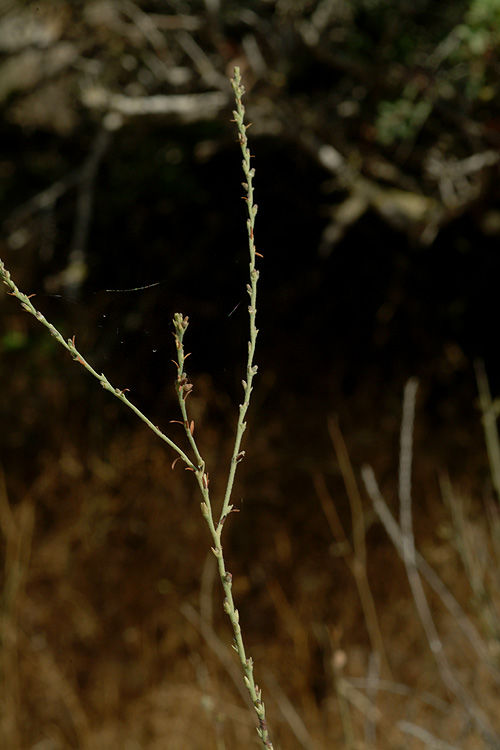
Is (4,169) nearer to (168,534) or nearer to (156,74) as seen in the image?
(156,74)

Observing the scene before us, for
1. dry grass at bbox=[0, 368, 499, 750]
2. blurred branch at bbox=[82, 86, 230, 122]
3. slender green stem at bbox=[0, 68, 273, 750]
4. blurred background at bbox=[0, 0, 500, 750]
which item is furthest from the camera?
dry grass at bbox=[0, 368, 499, 750]

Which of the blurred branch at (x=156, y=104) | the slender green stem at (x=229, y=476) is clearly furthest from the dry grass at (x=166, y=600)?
the slender green stem at (x=229, y=476)

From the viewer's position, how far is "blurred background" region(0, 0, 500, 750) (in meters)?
2.55

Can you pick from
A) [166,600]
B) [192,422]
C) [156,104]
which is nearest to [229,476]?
[192,422]

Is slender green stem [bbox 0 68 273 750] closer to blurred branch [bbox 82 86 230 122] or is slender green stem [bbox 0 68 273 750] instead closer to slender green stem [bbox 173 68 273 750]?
slender green stem [bbox 173 68 273 750]

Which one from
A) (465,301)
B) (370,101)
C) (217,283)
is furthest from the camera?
(465,301)

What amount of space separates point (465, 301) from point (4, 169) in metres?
2.10

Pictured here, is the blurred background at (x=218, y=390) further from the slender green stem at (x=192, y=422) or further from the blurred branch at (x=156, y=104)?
the slender green stem at (x=192, y=422)

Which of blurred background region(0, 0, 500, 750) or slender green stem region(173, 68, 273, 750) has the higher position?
slender green stem region(173, 68, 273, 750)

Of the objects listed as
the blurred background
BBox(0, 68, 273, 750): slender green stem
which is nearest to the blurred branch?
the blurred background

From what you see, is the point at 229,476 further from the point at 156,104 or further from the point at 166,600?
the point at 166,600

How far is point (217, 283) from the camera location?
8.37 ft

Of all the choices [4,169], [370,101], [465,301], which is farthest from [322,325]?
[4,169]

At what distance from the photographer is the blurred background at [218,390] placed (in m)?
2.55
